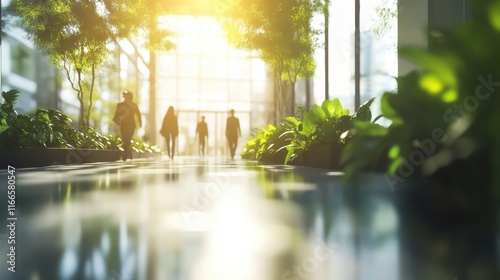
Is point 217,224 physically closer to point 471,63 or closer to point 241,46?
point 471,63

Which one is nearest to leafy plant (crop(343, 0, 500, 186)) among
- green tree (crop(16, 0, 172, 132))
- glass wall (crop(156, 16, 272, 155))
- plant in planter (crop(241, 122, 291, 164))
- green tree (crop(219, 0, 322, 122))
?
plant in planter (crop(241, 122, 291, 164))

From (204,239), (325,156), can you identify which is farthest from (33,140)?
(204,239)

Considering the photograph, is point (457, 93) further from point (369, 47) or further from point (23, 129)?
point (369, 47)

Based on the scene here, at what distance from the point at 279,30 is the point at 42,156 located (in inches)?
309

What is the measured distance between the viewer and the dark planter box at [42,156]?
6885mm

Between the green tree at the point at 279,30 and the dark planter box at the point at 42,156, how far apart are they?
5.65m

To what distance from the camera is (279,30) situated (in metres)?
14.0

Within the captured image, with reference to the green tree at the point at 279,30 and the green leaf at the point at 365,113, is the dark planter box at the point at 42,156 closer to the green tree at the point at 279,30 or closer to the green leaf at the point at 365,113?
the green leaf at the point at 365,113

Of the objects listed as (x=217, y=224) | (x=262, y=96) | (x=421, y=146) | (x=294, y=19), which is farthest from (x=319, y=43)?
(x=262, y=96)

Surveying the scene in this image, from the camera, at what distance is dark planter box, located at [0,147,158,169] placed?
689cm

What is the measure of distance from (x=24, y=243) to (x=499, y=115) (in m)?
1.11

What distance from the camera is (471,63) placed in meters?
1.21

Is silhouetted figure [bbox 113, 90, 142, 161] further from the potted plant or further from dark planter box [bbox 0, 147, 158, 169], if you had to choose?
the potted plant

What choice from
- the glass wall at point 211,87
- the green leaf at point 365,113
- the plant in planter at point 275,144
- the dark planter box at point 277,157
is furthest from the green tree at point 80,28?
the glass wall at point 211,87
